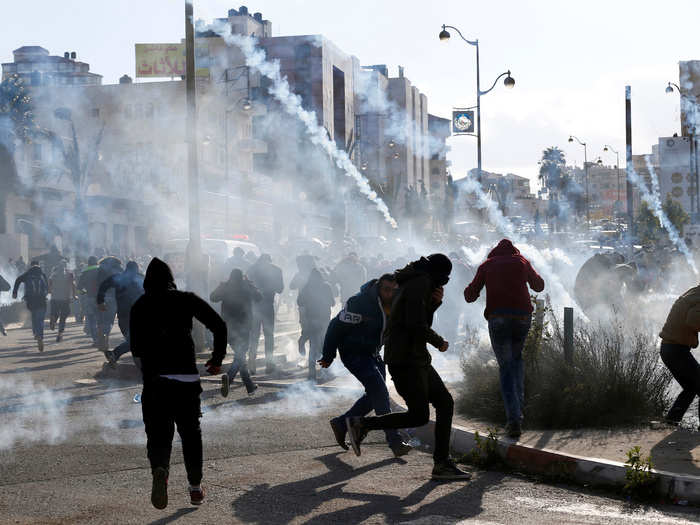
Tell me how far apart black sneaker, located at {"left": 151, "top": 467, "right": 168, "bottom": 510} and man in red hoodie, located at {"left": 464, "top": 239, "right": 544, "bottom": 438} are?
10.7 feet

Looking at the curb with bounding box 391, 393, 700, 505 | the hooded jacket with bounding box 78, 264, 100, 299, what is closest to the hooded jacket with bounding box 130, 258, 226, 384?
the curb with bounding box 391, 393, 700, 505

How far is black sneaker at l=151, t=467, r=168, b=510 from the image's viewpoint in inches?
236

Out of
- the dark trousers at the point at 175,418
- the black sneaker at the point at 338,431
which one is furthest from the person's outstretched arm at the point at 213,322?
the black sneaker at the point at 338,431

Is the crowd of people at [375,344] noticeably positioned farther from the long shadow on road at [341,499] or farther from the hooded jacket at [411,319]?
the long shadow on road at [341,499]

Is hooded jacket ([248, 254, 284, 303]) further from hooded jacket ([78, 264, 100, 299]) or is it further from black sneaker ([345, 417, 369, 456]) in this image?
black sneaker ([345, 417, 369, 456])

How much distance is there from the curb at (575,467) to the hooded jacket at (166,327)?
2.63m

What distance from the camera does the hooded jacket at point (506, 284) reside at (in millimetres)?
8445

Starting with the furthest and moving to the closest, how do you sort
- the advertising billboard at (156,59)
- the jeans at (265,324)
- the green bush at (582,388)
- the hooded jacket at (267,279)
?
1. the advertising billboard at (156,59)
2. the hooded jacket at (267,279)
3. the jeans at (265,324)
4. the green bush at (582,388)

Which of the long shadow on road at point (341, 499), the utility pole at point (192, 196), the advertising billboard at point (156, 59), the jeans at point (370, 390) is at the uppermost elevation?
the advertising billboard at point (156, 59)

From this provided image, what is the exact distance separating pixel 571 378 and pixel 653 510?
9.24ft

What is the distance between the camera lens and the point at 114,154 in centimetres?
6619

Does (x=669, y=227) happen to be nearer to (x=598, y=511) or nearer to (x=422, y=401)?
(x=422, y=401)

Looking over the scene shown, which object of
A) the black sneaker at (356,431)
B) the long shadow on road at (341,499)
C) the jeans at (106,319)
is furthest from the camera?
the jeans at (106,319)

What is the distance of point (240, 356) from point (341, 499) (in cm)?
564
